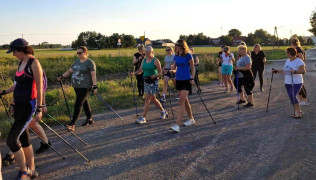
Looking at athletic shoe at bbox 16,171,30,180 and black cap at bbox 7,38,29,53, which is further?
athletic shoe at bbox 16,171,30,180

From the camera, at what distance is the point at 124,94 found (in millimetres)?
10016

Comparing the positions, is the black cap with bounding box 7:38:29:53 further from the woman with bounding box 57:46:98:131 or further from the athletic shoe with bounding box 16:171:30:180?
the woman with bounding box 57:46:98:131

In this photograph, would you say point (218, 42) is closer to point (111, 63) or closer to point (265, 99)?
point (111, 63)

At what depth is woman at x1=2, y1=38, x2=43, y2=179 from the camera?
12.0ft

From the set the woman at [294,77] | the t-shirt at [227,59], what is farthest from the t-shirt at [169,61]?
the woman at [294,77]

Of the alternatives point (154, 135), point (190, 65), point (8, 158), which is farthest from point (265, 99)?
point (8, 158)

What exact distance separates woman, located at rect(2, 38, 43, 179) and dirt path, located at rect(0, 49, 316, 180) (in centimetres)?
61

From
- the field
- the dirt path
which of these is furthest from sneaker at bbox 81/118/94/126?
the field

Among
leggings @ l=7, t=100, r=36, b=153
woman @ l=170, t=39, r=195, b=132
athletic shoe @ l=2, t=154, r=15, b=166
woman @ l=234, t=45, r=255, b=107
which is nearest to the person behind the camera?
leggings @ l=7, t=100, r=36, b=153

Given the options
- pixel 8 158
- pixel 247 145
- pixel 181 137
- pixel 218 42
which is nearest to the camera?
pixel 8 158

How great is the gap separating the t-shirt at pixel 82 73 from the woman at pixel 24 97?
7.55 feet

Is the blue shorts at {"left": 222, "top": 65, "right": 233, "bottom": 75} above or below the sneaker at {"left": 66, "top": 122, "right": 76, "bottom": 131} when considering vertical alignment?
above

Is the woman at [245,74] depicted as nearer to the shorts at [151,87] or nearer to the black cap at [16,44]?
the shorts at [151,87]

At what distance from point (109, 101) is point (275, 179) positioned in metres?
6.28
